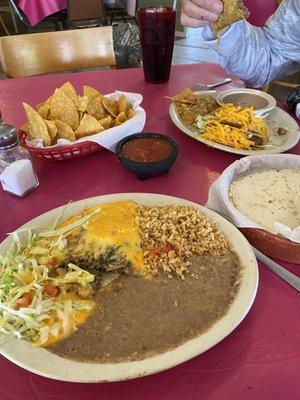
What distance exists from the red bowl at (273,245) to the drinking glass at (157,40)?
1023 millimetres

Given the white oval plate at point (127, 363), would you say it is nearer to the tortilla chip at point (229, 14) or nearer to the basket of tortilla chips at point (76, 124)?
the basket of tortilla chips at point (76, 124)

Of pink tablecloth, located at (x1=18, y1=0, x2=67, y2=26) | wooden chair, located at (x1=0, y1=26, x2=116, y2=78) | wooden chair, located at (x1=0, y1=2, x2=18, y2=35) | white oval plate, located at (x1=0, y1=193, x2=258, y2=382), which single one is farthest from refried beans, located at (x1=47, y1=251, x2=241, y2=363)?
wooden chair, located at (x1=0, y1=2, x2=18, y2=35)

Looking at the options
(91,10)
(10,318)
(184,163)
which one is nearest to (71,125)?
(184,163)

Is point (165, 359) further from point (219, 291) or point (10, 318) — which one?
point (10, 318)

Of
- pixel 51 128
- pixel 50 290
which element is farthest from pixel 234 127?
pixel 50 290

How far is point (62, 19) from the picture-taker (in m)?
4.45

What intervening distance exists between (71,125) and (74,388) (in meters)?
0.80

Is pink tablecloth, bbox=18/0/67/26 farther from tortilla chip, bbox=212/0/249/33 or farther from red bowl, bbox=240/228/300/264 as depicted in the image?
red bowl, bbox=240/228/300/264

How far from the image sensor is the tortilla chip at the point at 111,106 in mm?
1271

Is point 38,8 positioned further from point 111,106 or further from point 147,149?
point 147,149

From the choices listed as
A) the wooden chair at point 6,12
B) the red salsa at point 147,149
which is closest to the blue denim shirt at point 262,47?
the red salsa at point 147,149

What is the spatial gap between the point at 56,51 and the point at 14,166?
1.16m

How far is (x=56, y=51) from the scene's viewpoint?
196cm

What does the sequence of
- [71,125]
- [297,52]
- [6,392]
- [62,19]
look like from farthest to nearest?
[62,19], [297,52], [71,125], [6,392]
